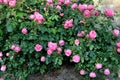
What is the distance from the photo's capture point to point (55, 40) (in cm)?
367

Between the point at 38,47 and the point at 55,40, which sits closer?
the point at 38,47

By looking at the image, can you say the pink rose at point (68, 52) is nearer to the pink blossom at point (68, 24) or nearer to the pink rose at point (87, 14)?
the pink blossom at point (68, 24)

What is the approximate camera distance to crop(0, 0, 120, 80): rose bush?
11.7 feet

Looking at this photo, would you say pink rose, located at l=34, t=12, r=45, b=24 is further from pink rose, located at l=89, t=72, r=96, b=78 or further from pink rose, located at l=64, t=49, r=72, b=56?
pink rose, located at l=89, t=72, r=96, b=78

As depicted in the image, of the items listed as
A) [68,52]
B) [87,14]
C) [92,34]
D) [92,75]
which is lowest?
[92,75]

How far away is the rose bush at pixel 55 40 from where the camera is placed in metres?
3.57

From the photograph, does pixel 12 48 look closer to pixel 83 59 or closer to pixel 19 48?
pixel 19 48

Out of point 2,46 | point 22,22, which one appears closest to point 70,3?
point 22,22

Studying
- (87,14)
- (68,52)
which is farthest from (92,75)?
(87,14)

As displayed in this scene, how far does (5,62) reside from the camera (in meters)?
3.81

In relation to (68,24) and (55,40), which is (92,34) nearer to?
(68,24)

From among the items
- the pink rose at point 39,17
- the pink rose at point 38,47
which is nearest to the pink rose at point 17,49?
the pink rose at point 38,47

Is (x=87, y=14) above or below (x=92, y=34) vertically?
above

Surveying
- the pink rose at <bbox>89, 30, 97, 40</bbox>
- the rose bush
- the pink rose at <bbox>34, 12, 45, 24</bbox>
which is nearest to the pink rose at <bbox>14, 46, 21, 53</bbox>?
the rose bush
